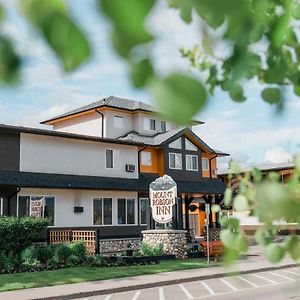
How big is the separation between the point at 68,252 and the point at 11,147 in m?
8.28

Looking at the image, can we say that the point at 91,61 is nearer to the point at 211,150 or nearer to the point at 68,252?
the point at 68,252

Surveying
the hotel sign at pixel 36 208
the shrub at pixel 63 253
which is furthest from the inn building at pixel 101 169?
the shrub at pixel 63 253

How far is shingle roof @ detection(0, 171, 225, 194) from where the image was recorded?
93.3ft

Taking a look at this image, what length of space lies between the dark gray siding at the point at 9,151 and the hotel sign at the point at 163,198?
7.69 meters

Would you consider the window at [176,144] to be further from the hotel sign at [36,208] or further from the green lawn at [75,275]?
the green lawn at [75,275]

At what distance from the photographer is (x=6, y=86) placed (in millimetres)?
985

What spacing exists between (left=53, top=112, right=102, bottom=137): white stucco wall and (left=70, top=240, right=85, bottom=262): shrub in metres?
16.7

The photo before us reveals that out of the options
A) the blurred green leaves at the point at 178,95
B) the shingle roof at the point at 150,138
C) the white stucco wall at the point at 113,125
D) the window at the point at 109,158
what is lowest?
the blurred green leaves at the point at 178,95

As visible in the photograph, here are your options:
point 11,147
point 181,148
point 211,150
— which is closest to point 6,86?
point 11,147

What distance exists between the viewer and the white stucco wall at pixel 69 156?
1193 inches

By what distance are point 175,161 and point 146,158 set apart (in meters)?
2.43

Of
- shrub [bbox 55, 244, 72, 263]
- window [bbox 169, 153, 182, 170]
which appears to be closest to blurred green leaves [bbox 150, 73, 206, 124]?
shrub [bbox 55, 244, 72, 263]

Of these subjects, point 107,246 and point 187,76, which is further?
point 107,246

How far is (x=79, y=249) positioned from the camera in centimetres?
2427
